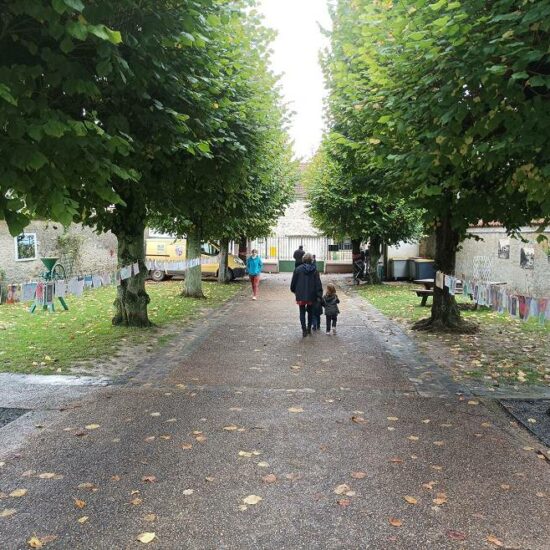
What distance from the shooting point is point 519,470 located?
432 centimetres

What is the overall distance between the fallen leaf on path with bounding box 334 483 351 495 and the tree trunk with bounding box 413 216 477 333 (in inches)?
301

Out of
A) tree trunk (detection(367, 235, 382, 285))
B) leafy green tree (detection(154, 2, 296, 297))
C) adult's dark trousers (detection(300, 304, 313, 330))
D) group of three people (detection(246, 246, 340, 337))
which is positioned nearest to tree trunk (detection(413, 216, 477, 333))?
group of three people (detection(246, 246, 340, 337))

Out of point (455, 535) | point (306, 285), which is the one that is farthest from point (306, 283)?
point (455, 535)

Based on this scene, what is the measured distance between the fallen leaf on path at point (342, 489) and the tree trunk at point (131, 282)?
792cm

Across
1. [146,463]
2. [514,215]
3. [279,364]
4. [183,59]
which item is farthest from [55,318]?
[514,215]

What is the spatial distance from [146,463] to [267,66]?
390 inches

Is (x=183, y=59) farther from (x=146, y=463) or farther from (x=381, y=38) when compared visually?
(x=146, y=463)

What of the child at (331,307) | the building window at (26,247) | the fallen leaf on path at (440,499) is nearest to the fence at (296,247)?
the building window at (26,247)

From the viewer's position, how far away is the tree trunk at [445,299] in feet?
36.5

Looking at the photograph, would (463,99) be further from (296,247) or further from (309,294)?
(296,247)

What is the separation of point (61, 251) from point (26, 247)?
2.41 meters

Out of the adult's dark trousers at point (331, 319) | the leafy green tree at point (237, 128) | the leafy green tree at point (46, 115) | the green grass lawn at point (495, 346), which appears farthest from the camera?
the adult's dark trousers at point (331, 319)

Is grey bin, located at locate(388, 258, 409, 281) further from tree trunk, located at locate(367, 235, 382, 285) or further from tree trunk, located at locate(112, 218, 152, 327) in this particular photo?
tree trunk, located at locate(112, 218, 152, 327)

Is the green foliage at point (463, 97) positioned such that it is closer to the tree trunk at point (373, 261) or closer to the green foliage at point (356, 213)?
the green foliage at point (356, 213)
